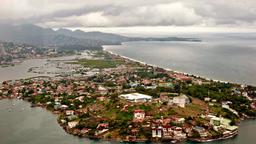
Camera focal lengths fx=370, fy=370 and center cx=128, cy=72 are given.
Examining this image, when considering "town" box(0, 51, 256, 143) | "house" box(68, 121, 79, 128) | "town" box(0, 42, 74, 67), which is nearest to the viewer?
"town" box(0, 51, 256, 143)

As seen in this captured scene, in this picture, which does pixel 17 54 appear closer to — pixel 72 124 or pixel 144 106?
Answer: pixel 144 106

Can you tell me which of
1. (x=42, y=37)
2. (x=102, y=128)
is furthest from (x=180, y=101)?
(x=42, y=37)

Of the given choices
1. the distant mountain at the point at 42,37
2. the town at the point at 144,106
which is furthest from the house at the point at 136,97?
the distant mountain at the point at 42,37

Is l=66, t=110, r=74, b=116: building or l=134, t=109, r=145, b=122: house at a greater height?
l=134, t=109, r=145, b=122: house

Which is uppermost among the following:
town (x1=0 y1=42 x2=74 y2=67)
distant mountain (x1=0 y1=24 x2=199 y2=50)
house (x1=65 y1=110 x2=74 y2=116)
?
distant mountain (x1=0 y1=24 x2=199 y2=50)

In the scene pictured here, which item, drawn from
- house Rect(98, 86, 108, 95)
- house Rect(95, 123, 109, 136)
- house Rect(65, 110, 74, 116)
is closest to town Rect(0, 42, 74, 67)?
house Rect(98, 86, 108, 95)

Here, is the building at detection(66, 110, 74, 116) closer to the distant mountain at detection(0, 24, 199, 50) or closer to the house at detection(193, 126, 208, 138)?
the house at detection(193, 126, 208, 138)

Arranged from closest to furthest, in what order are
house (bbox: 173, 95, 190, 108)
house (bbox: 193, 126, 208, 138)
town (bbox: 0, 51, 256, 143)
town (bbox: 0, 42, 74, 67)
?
house (bbox: 193, 126, 208, 138)
town (bbox: 0, 51, 256, 143)
house (bbox: 173, 95, 190, 108)
town (bbox: 0, 42, 74, 67)

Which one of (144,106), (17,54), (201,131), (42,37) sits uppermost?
(42,37)

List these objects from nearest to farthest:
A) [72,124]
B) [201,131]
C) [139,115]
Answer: [201,131]
[72,124]
[139,115]
